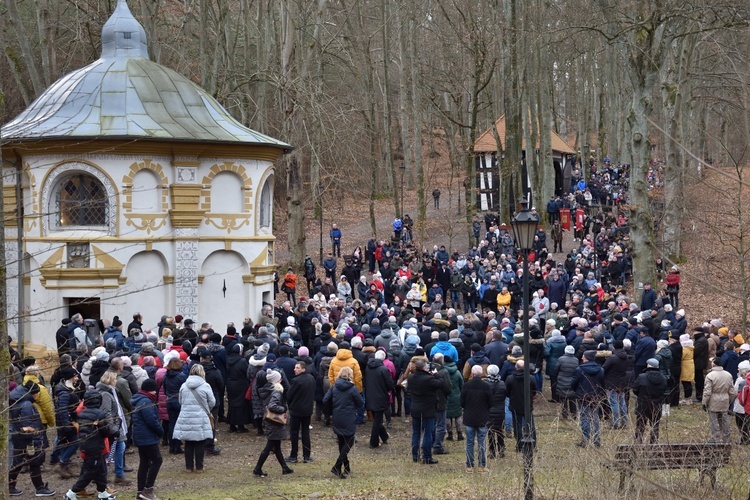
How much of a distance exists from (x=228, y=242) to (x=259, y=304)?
6.12 feet

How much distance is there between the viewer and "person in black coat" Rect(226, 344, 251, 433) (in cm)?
1543

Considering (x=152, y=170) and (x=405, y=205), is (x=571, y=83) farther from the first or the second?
(x=152, y=170)

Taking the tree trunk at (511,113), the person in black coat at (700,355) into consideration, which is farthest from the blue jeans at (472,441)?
the tree trunk at (511,113)

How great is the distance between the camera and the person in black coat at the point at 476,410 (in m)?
13.3

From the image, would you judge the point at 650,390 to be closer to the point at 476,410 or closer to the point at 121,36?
the point at 476,410

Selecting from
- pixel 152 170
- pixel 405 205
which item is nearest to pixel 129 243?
pixel 152 170

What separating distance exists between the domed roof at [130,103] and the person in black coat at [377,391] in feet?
30.2

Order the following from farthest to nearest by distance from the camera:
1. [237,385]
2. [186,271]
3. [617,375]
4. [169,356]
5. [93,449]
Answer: [186,271], [237,385], [617,375], [169,356], [93,449]

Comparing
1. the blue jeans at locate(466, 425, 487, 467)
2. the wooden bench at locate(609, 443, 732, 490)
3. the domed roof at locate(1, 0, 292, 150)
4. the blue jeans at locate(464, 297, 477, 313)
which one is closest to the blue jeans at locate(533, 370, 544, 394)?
the blue jeans at locate(466, 425, 487, 467)

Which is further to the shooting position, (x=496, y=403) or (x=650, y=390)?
(x=650, y=390)

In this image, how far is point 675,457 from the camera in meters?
9.73

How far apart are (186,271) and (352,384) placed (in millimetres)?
10362

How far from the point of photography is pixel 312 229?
44.3 metres

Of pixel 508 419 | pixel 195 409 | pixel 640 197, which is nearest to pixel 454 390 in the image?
pixel 508 419
